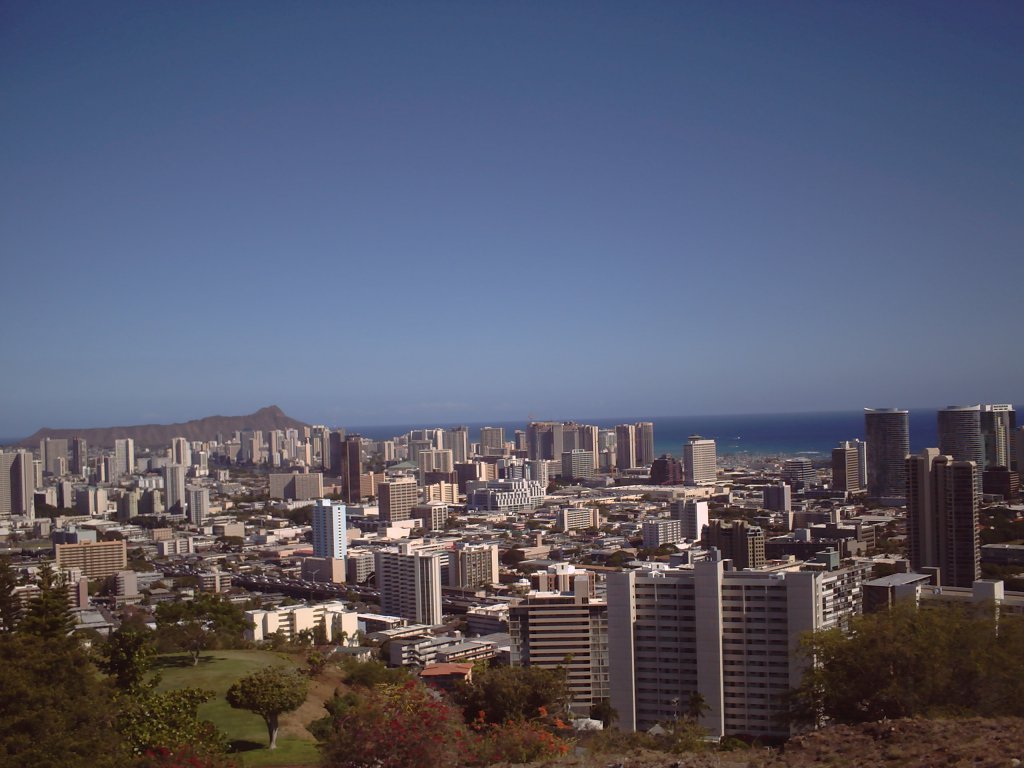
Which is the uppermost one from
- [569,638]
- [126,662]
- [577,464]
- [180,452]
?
[126,662]

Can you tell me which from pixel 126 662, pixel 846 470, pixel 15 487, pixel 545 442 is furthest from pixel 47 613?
pixel 545 442

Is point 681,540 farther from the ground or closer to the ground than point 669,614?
closer to the ground

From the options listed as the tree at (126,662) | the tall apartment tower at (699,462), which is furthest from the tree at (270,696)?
the tall apartment tower at (699,462)

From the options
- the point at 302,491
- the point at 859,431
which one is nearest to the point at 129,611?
the point at 302,491

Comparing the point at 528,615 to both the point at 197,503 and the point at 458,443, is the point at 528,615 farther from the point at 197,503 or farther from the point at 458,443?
the point at 458,443

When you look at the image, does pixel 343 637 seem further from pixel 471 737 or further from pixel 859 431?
pixel 859 431

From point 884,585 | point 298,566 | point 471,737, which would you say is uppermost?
point 471,737

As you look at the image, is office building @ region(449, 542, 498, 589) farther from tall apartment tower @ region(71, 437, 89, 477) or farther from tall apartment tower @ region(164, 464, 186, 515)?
tall apartment tower @ region(71, 437, 89, 477)
